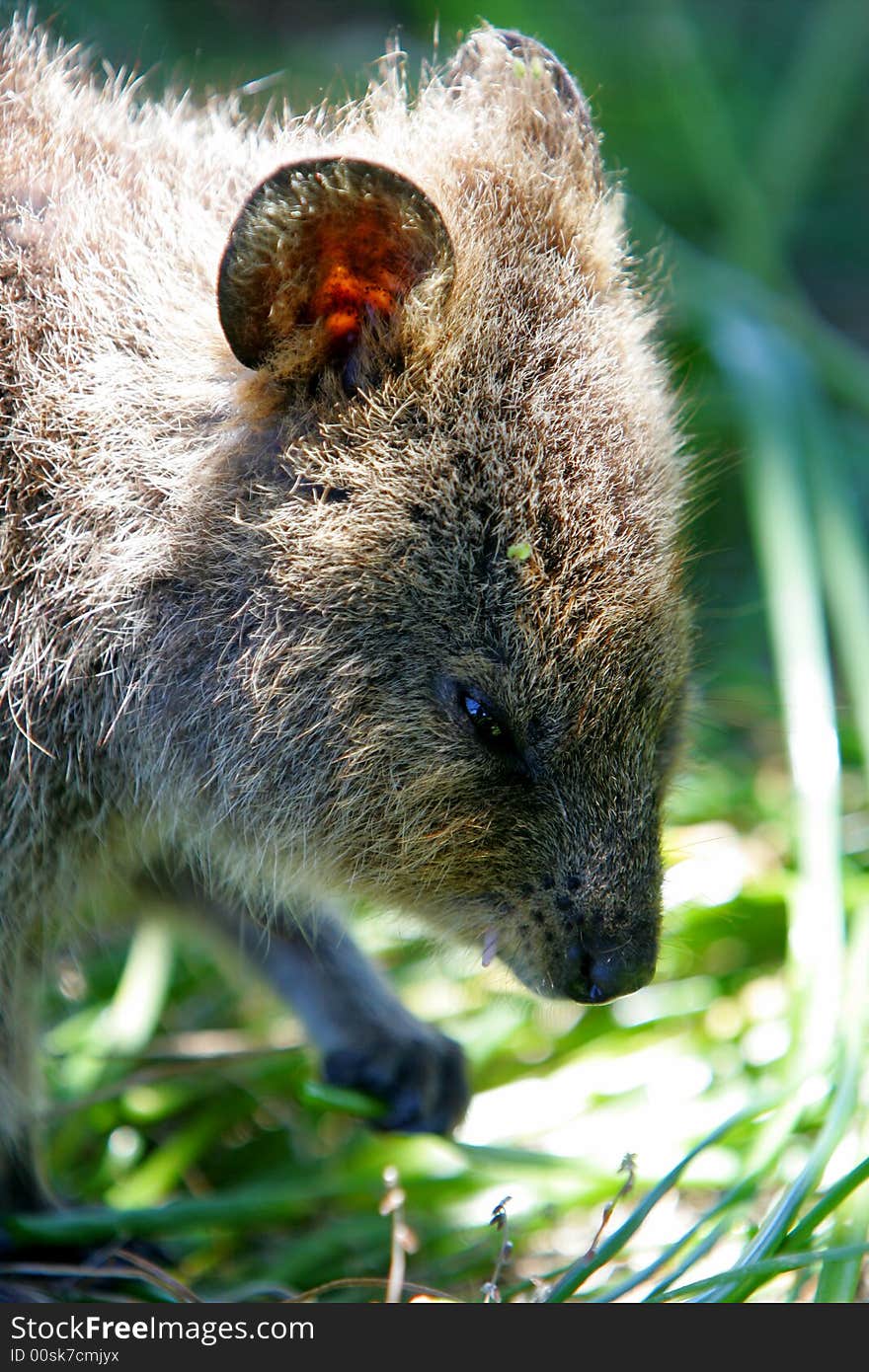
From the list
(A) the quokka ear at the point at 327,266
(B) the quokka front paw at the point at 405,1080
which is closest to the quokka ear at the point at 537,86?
(A) the quokka ear at the point at 327,266

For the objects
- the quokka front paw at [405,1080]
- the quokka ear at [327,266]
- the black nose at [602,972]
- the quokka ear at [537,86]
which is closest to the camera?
the quokka ear at [327,266]

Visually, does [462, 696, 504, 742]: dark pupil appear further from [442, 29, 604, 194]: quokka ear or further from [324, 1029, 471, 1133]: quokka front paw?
[324, 1029, 471, 1133]: quokka front paw

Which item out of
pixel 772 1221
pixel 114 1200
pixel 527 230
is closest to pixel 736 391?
pixel 527 230

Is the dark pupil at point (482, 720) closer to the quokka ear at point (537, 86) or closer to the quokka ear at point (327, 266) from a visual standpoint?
the quokka ear at point (327, 266)

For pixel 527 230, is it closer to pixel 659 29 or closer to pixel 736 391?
pixel 736 391

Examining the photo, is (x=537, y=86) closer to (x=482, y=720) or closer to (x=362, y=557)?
(x=362, y=557)

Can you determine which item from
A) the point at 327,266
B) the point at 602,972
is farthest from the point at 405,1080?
the point at 327,266
